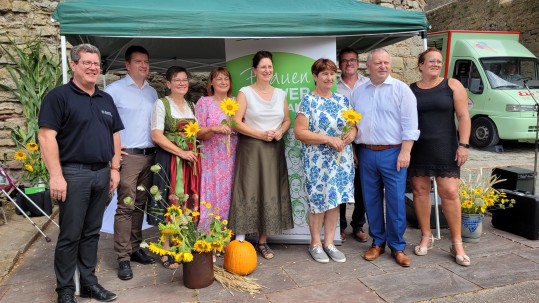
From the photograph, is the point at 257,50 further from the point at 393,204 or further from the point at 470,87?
the point at 470,87

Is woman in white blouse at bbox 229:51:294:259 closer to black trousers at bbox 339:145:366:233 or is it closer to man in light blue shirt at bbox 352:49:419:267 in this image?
man in light blue shirt at bbox 352:49:419:267

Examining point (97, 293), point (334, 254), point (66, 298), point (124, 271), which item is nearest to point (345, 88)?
point (334, 254)

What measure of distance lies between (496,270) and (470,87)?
7.20 metres

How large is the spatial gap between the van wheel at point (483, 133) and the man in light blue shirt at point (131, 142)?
8.62 m

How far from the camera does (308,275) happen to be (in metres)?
3.47

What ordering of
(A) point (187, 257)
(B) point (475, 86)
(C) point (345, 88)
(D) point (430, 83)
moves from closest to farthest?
1. (A) point (187, 257)
2. (D) point (430, 83)
3. (C) point (345, 88)
4. (B) point (475, 86)

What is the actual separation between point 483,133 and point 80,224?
9.52m

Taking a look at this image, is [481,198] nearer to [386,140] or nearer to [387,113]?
[386,140]

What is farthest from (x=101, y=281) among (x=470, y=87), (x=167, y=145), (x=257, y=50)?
(x=470, y=87)

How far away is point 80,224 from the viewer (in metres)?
2.87

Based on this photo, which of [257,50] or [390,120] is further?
[257,50]

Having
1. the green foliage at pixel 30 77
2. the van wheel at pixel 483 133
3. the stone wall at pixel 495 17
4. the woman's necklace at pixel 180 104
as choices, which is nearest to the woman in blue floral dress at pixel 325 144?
the woman's necklace at pixel 180 104

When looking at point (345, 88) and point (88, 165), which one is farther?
point (345, 88)

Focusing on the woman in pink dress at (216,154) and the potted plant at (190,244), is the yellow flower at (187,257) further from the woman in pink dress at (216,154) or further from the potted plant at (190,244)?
the woman in pink dress at (216,154)
